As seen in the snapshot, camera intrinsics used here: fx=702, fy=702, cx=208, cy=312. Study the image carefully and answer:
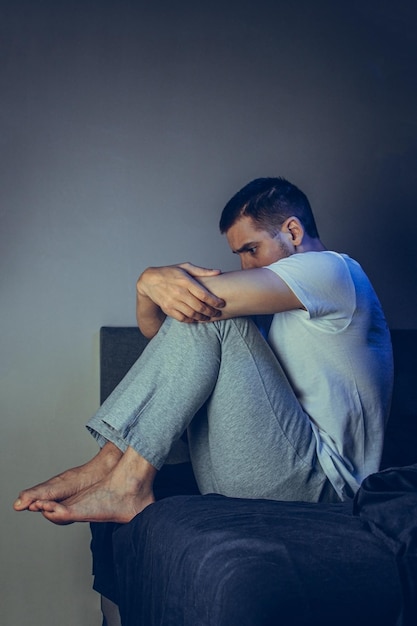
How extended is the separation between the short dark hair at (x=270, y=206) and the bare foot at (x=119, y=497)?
0.75 meters

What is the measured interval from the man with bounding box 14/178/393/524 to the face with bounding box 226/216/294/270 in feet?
0.84

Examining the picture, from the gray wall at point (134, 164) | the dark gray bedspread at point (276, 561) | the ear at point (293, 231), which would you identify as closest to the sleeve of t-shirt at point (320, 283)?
the ear at point (293, 231)

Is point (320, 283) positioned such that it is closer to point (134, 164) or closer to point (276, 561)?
point (276, 561)

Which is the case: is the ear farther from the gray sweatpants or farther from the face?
the gray sweatpants

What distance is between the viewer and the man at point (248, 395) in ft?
4.43

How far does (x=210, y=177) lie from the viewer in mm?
2305

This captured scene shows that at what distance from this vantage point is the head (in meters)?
1.82

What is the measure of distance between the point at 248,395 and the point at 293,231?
2.02ft

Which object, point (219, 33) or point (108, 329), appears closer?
point (108, 329)

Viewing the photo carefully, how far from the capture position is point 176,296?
4.70ft

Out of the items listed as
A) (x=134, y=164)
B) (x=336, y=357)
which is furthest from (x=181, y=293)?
(x=134, y=164)

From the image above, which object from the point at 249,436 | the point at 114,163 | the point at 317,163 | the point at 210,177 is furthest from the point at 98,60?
the point at 249,436

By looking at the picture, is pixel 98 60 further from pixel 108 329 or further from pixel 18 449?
pixel 18 449

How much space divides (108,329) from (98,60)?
844 millimetres
